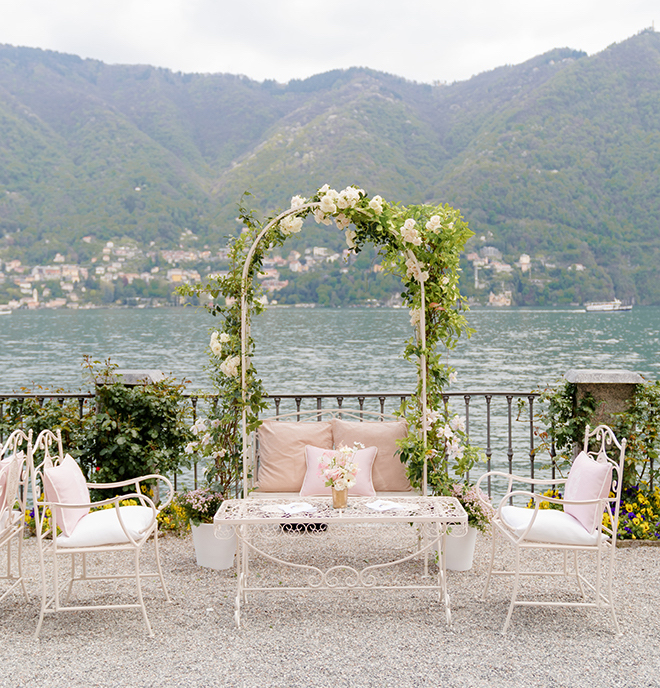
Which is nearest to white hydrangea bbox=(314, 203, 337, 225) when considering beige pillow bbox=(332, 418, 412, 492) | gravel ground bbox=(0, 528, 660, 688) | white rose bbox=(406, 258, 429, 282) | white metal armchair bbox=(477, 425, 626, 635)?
white rose bbox=(406, 258, 429, 282)

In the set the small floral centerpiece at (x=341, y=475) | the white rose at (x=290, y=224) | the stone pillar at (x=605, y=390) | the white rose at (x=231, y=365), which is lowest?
the small floral centerpiece at (x=341, y=475)

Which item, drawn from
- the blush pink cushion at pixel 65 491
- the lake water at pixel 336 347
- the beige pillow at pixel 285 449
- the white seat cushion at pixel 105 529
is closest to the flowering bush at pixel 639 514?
the beige pillow at pixel 285 449

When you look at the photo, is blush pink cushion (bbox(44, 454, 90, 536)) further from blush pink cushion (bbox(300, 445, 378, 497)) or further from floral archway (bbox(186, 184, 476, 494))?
blush pink cushion (bbox(300, 445, 378, 497))

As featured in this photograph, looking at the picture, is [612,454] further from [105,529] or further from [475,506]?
[105,529]

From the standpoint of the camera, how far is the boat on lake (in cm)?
5797

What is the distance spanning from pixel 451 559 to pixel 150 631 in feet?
6.52

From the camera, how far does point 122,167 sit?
5703cm

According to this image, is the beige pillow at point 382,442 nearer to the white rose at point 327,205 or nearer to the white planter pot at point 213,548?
the white planter pot at point 213,548

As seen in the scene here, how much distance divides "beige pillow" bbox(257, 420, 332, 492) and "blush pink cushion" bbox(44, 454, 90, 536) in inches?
52.6

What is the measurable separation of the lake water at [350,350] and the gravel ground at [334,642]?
994 centimetres

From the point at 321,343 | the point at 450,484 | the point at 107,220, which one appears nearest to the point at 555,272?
the point at 321,343

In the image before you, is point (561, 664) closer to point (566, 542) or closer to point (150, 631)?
point (566, 542)

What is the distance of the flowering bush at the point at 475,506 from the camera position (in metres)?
4.23

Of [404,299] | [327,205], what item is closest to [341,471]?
[404,299]
